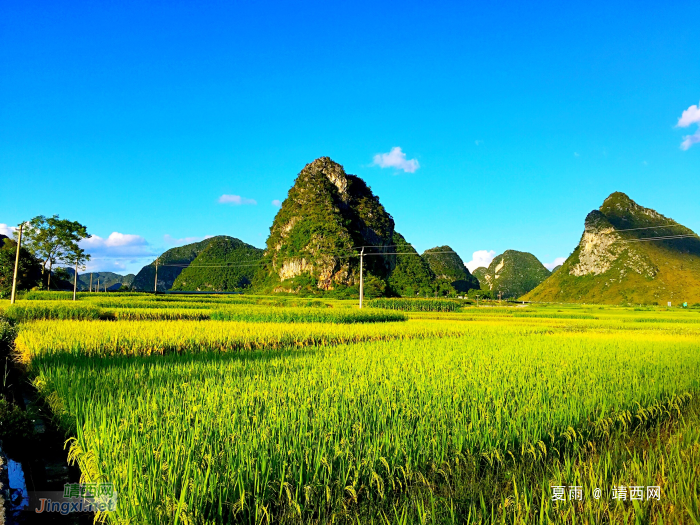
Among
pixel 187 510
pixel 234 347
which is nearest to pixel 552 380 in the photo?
pixel 187 510

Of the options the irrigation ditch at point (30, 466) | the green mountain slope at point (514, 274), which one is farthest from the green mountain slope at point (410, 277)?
the irrigation ditch at point (30, 466)

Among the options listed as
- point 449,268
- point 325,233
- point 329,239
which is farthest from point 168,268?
point 449,268

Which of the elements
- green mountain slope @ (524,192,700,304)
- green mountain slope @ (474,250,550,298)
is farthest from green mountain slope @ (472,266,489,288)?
green mountain slope @ (524,192,700,304)

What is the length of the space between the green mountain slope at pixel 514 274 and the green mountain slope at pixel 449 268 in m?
15.9

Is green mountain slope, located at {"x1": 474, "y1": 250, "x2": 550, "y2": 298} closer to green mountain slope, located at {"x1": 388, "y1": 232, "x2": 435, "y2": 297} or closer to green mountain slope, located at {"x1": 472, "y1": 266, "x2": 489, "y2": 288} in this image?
green mountain slope, located at {"x1": 472, "y1": 266, "x2": 489, "y2": 288}

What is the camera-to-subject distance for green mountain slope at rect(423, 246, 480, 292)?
110 m

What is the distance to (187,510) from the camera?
6.16ft

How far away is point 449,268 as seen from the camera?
11412 centimetres

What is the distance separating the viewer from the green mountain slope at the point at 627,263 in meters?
67.9

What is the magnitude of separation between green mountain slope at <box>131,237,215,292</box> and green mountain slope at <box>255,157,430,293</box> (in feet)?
198

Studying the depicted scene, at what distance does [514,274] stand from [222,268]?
3853 inches

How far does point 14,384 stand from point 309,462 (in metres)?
7.11

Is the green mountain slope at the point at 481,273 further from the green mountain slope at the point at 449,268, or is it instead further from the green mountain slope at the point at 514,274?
the green mountain slope at the point at 449,268

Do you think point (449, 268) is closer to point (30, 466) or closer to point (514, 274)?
point (514, 274)
